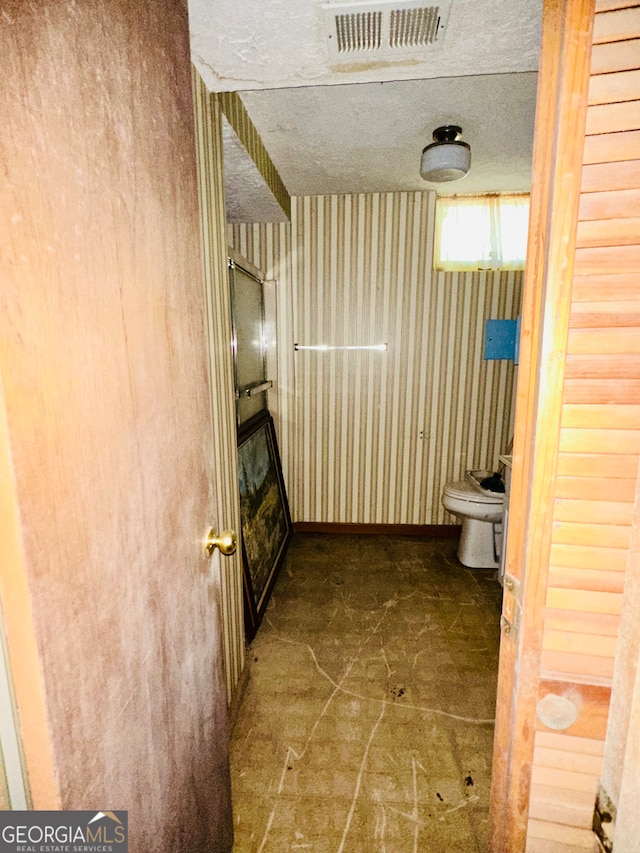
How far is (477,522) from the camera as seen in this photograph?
123 inches

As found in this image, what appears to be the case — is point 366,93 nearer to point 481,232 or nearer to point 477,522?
point 481,232

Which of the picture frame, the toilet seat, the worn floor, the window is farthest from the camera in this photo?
the window

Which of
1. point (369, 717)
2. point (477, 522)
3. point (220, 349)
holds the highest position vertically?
point (220, 349)

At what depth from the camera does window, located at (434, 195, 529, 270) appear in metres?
3.27

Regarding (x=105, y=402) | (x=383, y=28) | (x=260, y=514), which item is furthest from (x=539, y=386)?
(x=260, y=514)

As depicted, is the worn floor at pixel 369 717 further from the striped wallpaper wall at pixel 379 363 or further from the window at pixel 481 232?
the window at pixel 481 232

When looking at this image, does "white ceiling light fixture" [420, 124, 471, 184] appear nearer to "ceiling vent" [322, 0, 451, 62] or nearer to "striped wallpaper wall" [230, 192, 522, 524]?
"striped wallpaper wall" [230, 192, 522, 524]

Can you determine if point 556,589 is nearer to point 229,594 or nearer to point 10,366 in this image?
point 10,366

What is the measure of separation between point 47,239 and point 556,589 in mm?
1127

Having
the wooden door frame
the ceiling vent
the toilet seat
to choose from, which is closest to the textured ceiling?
the ceiling vent

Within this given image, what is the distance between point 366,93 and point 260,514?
2.42 metres

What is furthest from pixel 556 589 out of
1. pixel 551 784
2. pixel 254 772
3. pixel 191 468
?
pixel 254 772

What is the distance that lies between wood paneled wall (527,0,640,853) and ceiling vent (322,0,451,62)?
2.11 ft

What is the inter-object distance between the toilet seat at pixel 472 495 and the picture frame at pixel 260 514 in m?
1.33
